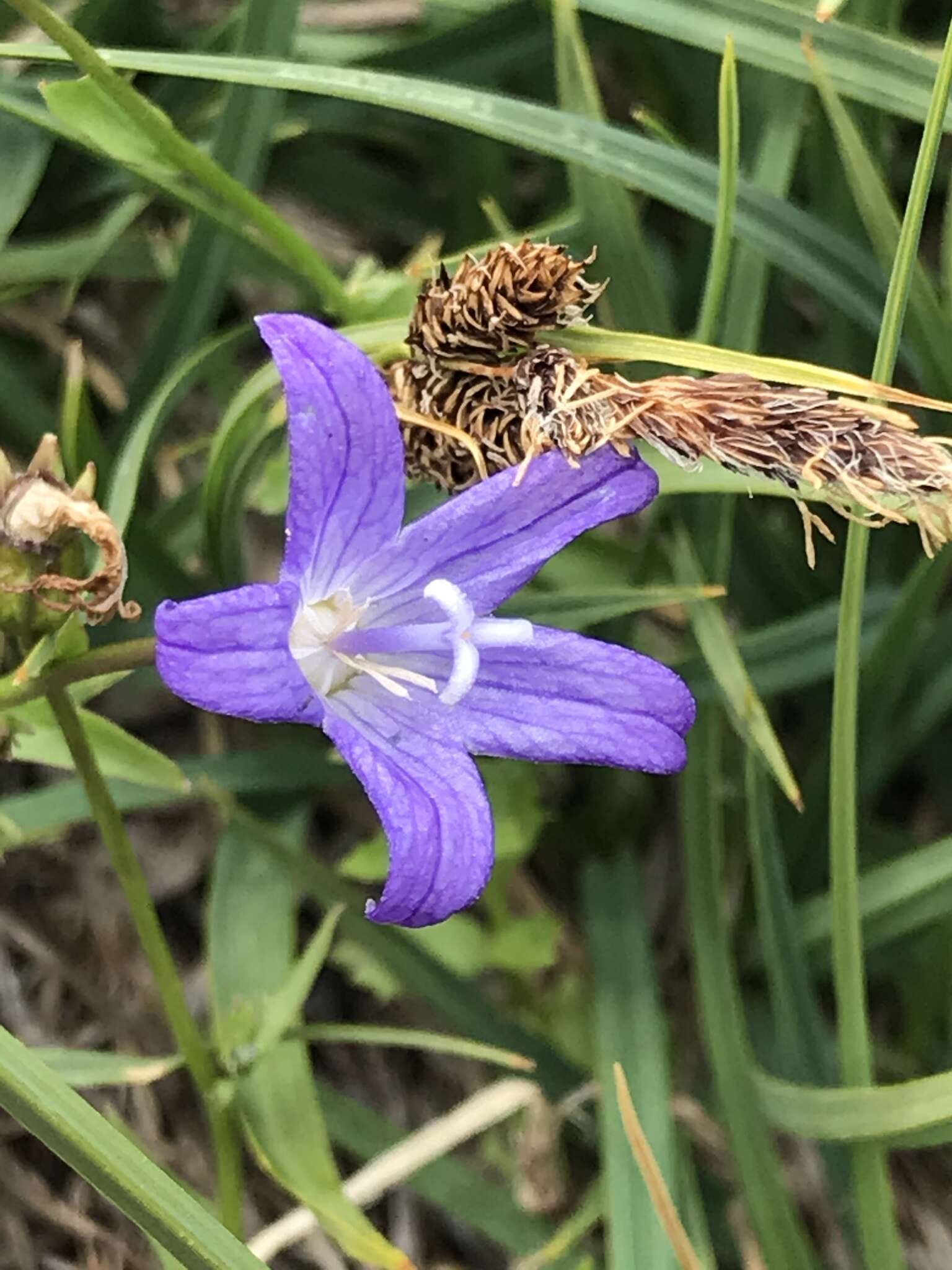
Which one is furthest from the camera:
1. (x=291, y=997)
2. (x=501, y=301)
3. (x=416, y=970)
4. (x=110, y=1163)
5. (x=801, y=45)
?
(x=416, y=970)

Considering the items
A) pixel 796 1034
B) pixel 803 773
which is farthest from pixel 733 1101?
pixel 803 773

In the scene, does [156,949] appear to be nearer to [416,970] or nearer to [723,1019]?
[416,970]

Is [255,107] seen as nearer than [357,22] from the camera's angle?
Yes

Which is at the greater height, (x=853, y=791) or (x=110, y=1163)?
(x=853, y=791)

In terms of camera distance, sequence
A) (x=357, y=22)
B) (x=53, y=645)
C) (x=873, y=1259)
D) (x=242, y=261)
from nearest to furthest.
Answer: (x=53, y=645), (x=873, y=1259), (x=242, y=261), (x=357, y=22)

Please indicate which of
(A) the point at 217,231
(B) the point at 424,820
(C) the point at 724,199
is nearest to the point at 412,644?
(B) the point at 424,820

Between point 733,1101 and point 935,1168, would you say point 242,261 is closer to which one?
point 733,1101

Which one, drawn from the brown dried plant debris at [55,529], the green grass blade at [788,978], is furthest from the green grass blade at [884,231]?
the brown dried plant debris at [55,529]

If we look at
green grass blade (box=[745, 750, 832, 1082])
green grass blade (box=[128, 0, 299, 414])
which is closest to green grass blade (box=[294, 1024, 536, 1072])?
green grass blade (box=[745, 750, 832, 1082])
